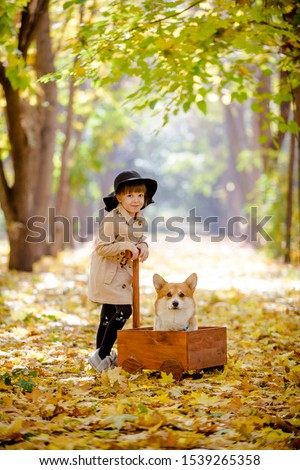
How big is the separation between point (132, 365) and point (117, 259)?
0.92m

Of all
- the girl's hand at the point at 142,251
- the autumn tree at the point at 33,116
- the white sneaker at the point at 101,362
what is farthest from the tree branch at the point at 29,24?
the white sneaker at the point at 101,362

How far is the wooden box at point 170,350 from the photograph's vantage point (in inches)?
235

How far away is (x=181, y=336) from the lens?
5.95 m

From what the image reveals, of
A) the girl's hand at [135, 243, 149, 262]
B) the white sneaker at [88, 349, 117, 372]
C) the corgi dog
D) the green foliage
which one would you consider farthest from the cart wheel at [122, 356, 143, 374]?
the green foliage

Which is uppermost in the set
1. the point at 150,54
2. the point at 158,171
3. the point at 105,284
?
the point at 158,171

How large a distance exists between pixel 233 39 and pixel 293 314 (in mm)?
3627

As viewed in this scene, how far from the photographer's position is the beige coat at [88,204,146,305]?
6426 millimetres

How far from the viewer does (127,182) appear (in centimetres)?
643

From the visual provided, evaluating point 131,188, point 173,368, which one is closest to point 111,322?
point 173,368

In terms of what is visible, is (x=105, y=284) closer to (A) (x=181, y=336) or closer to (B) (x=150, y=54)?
(A) (x=181, y=336)

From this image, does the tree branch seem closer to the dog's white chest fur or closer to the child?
the child

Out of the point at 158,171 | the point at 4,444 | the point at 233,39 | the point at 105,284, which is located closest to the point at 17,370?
the point at 105,284

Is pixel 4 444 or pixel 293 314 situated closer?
pixel 4 444

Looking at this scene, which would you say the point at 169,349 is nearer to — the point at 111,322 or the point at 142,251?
the point at 111,322
